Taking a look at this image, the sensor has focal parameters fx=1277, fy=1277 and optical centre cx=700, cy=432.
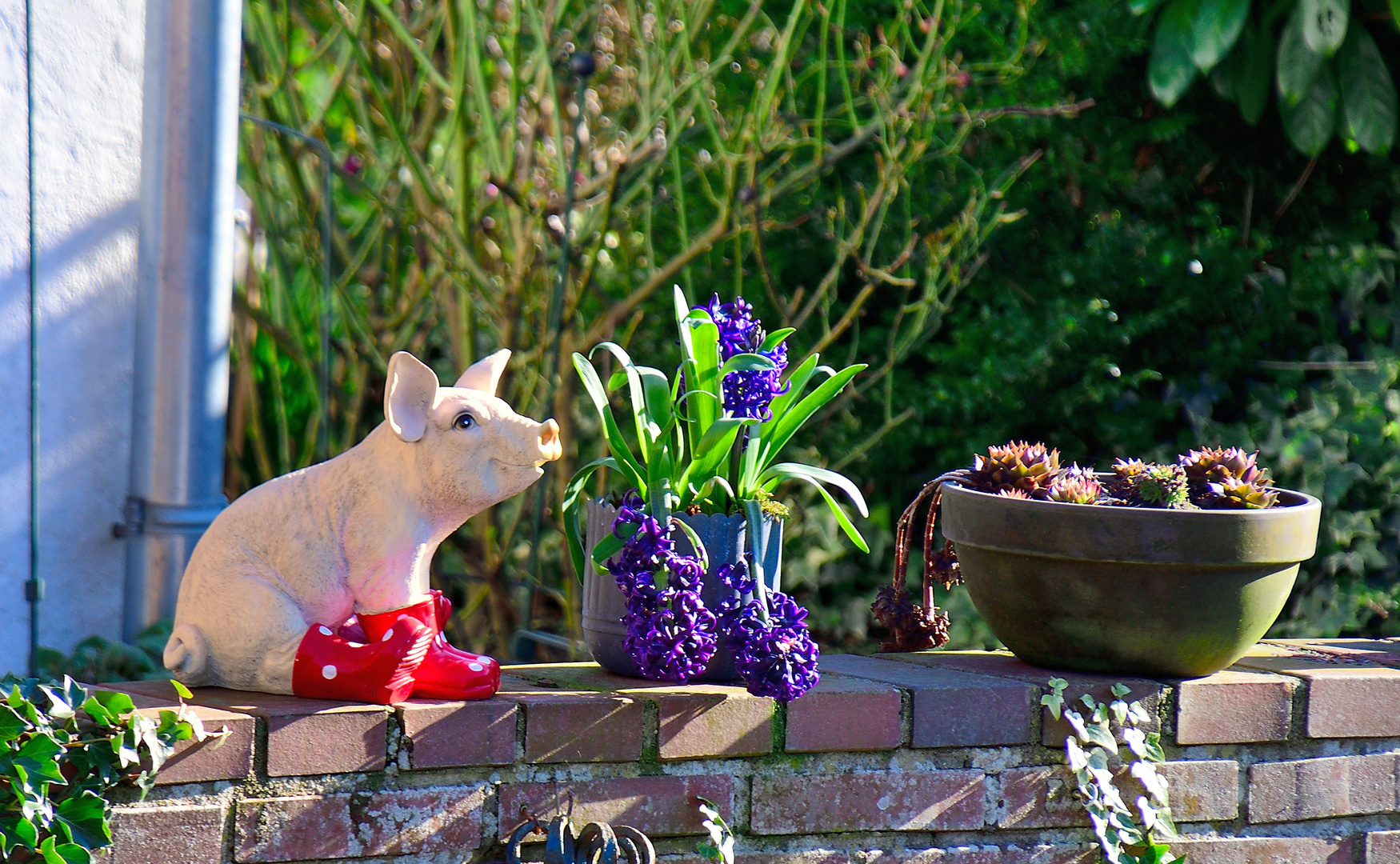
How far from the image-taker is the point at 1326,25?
280cm

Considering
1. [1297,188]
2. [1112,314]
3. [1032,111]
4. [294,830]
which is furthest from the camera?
[1297,188]

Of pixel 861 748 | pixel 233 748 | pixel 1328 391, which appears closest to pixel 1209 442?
pixel 1328 391

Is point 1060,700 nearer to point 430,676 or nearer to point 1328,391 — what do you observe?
point 430,676

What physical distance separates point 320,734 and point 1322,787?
4.34 ft

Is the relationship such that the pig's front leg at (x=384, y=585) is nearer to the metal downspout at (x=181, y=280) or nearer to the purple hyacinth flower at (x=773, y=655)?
the purple hyacinth flower at (x=773, y=655)

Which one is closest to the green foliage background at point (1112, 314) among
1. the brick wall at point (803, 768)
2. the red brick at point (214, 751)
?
the brick wall at point (803, 768)


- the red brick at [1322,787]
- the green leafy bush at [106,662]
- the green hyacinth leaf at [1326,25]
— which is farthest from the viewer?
the green hyacinth leaf at [1326,25]

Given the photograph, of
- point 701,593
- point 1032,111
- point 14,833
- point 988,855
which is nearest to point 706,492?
point 701,593

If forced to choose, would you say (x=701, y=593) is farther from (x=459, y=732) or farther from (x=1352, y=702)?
(x=1352, y=702)

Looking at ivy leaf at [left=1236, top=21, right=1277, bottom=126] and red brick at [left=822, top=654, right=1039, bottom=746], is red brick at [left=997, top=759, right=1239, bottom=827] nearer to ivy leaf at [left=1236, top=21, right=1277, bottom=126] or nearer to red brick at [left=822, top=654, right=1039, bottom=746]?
red brick at [left=822, top=654, right=1039, bottom=746]

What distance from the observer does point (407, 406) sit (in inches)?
55.5

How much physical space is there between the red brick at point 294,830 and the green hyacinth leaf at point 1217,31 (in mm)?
2410

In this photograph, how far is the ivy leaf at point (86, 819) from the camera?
121 cm

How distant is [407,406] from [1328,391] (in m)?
2.52
